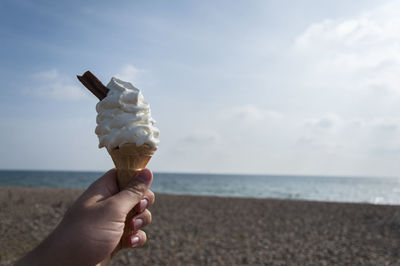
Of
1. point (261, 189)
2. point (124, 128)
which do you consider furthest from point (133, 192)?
point (261, 189)

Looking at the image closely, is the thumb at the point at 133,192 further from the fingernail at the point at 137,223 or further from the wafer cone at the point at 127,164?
the fingernail at the point at 137,223

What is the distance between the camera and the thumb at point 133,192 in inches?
94.7

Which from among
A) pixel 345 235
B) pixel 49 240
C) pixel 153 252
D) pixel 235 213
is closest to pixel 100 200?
pixel 49 240

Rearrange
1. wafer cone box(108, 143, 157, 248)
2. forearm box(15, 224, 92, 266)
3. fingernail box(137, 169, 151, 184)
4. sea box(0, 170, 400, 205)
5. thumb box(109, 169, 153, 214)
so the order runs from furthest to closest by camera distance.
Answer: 1. sea box(0, 170, 400, 205)
2. wafer cone box(108, 143, 157, 248)
3. fingernail box(137, 169, 151, 184)
4. thumb box(109, 169, 153, 214)
5. forearm box(15, 224, 92, 266)

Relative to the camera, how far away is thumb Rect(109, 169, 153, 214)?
2.40 m

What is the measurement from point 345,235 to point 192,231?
4335 mm

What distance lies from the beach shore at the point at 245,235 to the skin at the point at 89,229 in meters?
4.35

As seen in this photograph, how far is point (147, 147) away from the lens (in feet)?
9.03

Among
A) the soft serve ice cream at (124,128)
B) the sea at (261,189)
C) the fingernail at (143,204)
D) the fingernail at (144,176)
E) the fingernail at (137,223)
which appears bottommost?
the sea at (261,189)

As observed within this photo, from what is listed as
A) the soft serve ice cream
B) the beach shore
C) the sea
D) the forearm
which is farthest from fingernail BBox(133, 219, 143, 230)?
the sea

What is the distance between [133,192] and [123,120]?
24.0 inches

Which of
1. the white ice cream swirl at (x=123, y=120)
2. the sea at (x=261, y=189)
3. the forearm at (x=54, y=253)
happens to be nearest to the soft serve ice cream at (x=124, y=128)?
the white ice cream swirl at (x=123, y=120)

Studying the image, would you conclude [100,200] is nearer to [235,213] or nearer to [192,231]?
[192,231]

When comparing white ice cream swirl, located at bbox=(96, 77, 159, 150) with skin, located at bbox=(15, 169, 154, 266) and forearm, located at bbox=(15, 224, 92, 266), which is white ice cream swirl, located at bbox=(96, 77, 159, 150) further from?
forearm, located at bbox=(15, 224, 92, 266)
